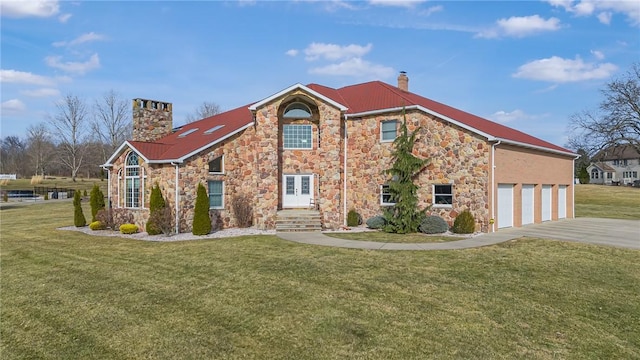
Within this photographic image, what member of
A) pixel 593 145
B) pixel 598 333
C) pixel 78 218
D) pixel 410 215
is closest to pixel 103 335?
pixel 598 333

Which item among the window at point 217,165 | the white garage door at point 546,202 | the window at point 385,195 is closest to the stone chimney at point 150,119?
the window at point 217,165

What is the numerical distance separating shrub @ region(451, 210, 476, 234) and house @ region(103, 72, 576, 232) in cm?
63

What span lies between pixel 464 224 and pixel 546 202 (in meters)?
9.73

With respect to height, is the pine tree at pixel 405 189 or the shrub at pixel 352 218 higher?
the pine tree at pixel 405 189

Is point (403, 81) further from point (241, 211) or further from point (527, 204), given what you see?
point (241, 211)

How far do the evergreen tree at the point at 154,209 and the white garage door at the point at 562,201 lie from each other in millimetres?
23615

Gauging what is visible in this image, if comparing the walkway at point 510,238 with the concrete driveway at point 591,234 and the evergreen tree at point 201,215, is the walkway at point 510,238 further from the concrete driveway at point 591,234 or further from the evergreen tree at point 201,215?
the evergreen tree at point 201,215

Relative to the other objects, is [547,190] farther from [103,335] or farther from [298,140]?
[103,335]

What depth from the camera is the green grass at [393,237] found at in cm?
1486

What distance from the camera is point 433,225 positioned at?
55.5ft

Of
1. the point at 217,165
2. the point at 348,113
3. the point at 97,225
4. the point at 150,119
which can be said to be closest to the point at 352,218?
the point at 348,113

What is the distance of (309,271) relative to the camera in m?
10.0

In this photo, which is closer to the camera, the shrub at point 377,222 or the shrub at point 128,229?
the shrub at point 128,229

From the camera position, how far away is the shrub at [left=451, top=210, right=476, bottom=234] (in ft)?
54.0
